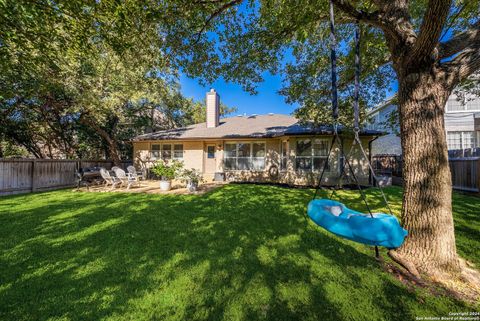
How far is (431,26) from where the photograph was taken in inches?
105

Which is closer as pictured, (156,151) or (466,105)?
(466,105)

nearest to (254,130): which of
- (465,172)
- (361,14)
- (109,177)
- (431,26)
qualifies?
(109,177)

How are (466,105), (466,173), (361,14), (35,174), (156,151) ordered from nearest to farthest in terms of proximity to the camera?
(361,14), (466,173), (35,174), (466,105), (156,151)

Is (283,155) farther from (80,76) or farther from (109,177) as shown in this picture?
(80,76)

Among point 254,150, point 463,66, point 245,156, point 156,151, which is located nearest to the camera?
point 463,66

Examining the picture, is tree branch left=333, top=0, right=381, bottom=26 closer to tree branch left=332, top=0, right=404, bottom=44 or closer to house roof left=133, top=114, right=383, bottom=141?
tree branch left=332, top=0, right=404, bottom=44

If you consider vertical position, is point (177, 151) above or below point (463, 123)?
below

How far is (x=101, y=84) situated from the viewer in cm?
1041

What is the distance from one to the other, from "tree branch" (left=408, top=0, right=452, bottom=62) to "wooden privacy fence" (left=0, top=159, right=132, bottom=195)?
13.5 metres

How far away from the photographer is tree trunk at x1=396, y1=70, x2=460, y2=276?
288cm

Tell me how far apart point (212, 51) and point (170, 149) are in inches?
345

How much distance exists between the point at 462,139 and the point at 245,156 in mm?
15884

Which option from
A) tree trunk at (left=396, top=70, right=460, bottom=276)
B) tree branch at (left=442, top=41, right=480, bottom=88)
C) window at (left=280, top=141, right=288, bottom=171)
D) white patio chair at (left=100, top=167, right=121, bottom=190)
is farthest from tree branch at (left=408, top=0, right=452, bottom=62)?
white patio chair at (left=100, top=167, right=121, bottom=190)

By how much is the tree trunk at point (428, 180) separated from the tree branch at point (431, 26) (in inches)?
14.5
